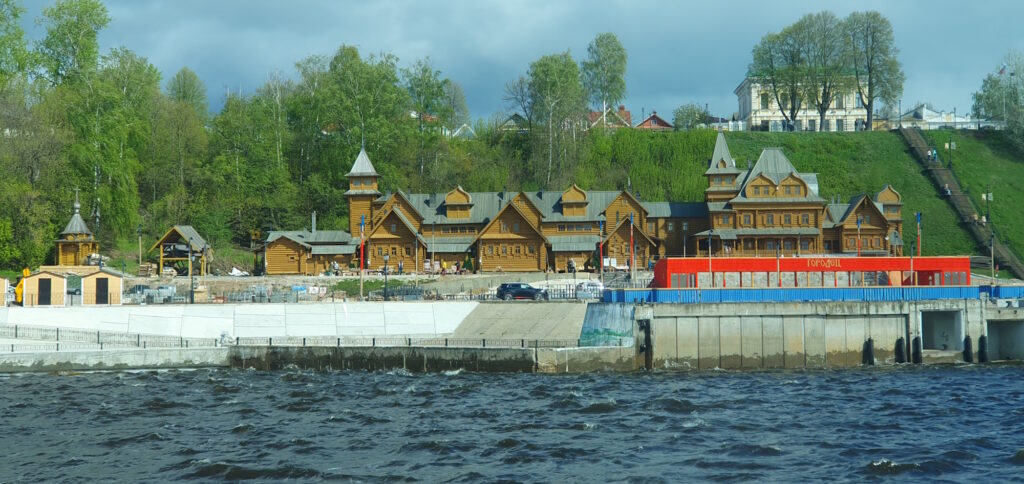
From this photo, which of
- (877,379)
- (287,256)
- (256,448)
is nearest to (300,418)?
(256,448)

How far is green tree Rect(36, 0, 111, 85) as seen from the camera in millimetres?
85438

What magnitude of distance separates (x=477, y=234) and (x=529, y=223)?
5.99 metres

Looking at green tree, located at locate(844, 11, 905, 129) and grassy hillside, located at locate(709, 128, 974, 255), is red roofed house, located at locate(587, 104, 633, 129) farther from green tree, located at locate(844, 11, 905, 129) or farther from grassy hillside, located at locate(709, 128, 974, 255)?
green tree, located at locate(844, 11, 905, 129)

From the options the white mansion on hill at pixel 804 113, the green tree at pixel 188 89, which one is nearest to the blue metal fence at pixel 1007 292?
the white mansion on hill at pixel 804 113

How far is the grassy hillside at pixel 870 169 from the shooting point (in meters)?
93.8

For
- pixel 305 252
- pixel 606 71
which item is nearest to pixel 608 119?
pixel 606 71

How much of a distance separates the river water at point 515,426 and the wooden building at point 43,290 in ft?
32.5

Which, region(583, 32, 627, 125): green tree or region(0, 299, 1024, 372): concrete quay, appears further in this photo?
region(583, 32, 627, 125): green tree

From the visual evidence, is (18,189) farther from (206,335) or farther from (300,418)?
(300,418)

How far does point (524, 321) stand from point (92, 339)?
23.0 meters

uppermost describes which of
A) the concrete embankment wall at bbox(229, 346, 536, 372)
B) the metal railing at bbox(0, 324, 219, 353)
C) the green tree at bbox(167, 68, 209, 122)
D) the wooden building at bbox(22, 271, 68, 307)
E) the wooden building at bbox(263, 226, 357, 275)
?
the green tree at bbox(167, 68, 209, 122)

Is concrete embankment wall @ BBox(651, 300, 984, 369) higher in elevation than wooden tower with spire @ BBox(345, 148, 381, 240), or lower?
lower

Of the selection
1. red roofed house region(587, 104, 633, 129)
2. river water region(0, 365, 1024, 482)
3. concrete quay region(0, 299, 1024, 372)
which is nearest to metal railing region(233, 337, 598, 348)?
concrete quay region(0, 299, 1024, 372)

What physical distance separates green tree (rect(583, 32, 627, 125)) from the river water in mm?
74971
